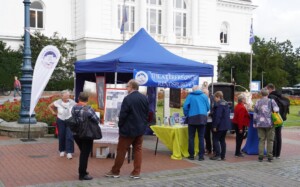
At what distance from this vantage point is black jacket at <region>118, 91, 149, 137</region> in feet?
26.1

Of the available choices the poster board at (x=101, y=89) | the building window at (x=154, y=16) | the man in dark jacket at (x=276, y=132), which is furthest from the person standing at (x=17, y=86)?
the man in dark jacket at (x=276, y=132)

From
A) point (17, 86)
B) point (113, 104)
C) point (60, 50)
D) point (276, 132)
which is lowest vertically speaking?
point (276, 132)

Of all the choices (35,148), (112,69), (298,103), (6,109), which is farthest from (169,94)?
(298,103)

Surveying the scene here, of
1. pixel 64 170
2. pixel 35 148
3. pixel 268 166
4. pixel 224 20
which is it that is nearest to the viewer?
pixel 64 170

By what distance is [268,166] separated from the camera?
9852mm

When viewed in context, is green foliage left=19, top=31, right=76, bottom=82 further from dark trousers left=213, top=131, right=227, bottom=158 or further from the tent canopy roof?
dark trousers left=213, top=131, right=227, bottom=158

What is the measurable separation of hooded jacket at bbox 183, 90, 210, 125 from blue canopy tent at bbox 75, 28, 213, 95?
5.02 feet

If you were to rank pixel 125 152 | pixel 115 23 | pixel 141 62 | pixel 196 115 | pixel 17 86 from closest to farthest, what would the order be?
pixel 125 152 → pixel 196 115 → pixel 141 62 → pixel 17 86 → pixel 115 23

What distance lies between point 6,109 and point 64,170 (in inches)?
319

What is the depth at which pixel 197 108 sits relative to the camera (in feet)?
33.3

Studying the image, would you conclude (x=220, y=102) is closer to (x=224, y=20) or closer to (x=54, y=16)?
(x=54, y=16)

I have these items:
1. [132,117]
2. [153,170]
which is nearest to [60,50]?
[153,170]

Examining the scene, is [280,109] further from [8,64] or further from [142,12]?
[142,12]

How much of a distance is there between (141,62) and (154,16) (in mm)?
35330
